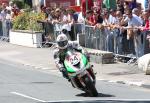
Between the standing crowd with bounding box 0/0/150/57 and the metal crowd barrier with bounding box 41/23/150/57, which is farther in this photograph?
the metal crowd barrier with bounding box 41/23/150/57

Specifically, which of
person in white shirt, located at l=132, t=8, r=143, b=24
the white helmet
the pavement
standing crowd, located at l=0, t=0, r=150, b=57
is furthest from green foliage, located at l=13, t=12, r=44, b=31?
the white helmet

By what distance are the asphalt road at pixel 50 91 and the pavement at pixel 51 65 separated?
0.56 metres

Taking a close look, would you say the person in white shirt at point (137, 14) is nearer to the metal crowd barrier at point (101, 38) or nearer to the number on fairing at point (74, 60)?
the metal crowd barrier at point (101, 38)

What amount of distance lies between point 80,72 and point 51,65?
7.76 meters

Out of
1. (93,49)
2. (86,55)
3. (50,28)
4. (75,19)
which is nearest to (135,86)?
(86,55)

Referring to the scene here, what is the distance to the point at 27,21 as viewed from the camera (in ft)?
102

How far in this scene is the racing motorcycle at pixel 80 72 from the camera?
51.7ft

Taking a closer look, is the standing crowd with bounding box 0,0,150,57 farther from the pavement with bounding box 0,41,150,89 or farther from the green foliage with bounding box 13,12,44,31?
the pavement with bounding box 0,41,150,89

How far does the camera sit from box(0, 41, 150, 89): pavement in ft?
62.3

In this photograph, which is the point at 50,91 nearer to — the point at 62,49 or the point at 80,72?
the point at 62,49

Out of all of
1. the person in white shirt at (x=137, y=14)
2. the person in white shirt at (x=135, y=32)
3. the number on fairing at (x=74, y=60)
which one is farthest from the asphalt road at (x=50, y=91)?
the person in white shirt at (x=137, y=14)

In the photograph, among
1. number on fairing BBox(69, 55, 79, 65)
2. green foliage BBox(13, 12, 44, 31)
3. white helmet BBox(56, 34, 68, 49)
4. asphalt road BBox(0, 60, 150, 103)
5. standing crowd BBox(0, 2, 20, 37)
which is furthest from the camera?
standing crowd BBox(0, 2, 20, 37)

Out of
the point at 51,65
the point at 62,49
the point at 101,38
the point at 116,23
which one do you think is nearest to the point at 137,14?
the point at 116,23

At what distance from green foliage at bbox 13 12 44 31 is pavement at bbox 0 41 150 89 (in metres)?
1.06
